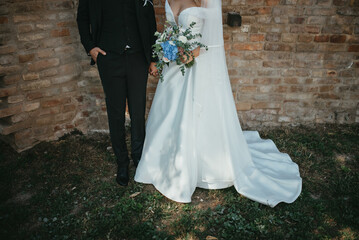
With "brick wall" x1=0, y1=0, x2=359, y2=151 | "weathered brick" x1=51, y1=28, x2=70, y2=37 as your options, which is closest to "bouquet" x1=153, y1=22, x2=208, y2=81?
"brick wall" x1=0, y1=0, x2=359, y2=151

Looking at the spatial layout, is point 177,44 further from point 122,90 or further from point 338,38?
point 338,38

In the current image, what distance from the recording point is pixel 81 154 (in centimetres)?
361

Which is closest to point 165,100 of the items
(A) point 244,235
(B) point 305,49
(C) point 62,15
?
(A) point 244,235

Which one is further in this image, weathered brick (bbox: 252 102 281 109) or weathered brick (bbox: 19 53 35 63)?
weathered brick (bbox: 252 102 281 109)

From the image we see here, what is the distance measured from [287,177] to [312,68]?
1708 millimetres

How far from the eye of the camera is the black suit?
262 cm

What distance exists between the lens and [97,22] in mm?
2631

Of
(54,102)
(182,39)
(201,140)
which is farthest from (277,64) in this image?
(54,102)

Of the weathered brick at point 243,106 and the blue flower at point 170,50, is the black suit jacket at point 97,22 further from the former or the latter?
the weathered brick at point 243,106

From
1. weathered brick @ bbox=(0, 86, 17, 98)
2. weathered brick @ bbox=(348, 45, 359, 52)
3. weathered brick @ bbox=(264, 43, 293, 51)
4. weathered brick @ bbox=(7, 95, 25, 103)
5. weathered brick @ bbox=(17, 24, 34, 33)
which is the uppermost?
weathered brick @ bbox=(17, 24, 34, 33)

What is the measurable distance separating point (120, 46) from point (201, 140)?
1.25 m

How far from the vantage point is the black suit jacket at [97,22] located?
261cm

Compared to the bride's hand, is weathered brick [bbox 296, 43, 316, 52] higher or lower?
lower

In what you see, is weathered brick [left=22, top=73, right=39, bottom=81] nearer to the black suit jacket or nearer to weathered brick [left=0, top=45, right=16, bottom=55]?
weathered brick [left=0, top=45, right=16, bottom=55]
